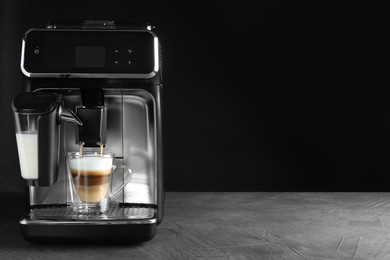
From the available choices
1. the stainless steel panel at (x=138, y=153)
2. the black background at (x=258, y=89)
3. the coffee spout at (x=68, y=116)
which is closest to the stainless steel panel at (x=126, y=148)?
the stainless steel panel at (x=138, y=153)

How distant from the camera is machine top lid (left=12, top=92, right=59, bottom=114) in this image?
3.45ft

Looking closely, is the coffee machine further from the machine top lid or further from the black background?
the black background

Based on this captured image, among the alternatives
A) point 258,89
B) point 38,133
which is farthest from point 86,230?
point 258,89

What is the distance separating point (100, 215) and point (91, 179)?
0.23 ft

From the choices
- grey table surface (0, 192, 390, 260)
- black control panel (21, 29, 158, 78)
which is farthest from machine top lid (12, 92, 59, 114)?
grey table surface (0, 192, 390, 260)

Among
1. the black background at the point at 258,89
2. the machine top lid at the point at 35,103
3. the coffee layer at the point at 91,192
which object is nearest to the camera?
the machine top lid at the point at 35,103

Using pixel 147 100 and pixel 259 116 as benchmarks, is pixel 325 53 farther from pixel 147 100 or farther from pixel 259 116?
pixel 147 100

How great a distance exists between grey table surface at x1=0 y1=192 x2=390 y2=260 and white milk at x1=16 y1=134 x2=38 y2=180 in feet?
0.45

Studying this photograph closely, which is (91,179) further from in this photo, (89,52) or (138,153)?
(89,52)

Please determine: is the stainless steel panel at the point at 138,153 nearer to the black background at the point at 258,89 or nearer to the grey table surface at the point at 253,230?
the grey table surface at the point at 253,230

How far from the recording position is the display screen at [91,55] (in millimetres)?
1176

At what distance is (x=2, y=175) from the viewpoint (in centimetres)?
168

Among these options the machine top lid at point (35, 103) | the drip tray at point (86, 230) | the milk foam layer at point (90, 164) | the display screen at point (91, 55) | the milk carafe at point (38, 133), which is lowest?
the drip tray at point (86, 230)

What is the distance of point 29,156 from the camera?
3.55 ft
